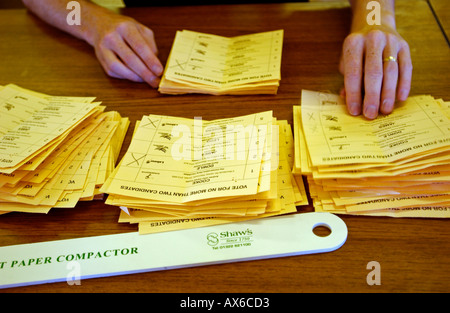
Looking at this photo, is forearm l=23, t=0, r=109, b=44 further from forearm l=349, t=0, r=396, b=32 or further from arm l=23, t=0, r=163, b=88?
forearm l=349, t=0, r=396, b=32

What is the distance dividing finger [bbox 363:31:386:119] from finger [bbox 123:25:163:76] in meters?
0.46

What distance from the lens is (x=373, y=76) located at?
0.68m

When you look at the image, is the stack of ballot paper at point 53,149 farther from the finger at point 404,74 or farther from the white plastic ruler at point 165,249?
the finger at point 404,74

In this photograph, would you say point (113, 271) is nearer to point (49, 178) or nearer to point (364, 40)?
point (49, 178)

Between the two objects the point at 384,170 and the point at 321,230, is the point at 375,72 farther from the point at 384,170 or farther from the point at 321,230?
the point at 321,230

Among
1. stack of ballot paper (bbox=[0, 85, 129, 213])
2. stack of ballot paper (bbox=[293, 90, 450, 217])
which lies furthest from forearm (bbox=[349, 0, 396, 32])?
stack of ballot paper (bbox=[0, 85, 129, 213])

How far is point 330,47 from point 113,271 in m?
0.73

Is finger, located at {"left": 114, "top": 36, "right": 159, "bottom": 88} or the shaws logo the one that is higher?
finger, located at {"left": 114, "top": 36, "right": 159, "bottom": 88}

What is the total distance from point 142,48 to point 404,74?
583mm

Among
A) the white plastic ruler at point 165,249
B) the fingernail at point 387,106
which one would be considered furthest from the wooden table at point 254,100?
the fingernail at point 387,106

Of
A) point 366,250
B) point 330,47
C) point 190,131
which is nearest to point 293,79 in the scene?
point 330,47

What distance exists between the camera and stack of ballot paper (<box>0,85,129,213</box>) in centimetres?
59
